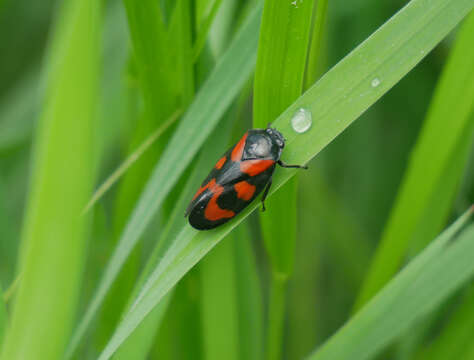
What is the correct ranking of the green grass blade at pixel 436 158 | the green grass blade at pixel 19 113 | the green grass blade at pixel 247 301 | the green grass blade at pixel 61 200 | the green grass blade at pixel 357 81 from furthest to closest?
the green grass blade at pixel 19 113 → the green grass blade at pixel 247 301 → the green grass blade at pixel 436 158 → the green grass blade at pixel 357 81 → the green grass blade at pixel 61 200

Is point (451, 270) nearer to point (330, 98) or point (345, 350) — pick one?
point (345, 350)

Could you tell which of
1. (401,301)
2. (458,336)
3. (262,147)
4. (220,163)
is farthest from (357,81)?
(458,336)

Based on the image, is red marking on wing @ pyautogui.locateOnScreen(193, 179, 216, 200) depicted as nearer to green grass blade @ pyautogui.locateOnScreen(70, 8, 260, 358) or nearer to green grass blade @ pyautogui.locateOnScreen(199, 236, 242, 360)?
green grass blade @ pyautogui.locateOnScreen(70, 8, 260, 358)

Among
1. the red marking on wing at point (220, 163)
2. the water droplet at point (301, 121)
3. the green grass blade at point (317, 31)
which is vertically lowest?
the red marking on wing at point (220, 163)

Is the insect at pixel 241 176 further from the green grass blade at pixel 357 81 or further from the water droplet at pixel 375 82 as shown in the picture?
the water droplet at pixel 375 82

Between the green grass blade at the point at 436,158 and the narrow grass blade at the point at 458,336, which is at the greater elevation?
the green grass blade at the point at 436,158

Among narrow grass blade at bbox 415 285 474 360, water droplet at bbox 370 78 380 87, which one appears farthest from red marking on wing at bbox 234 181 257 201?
narrow grass blade at bbox 415 285 474 360

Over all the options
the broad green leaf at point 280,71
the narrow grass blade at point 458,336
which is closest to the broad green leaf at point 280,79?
the broad green leaf at point 280,71
